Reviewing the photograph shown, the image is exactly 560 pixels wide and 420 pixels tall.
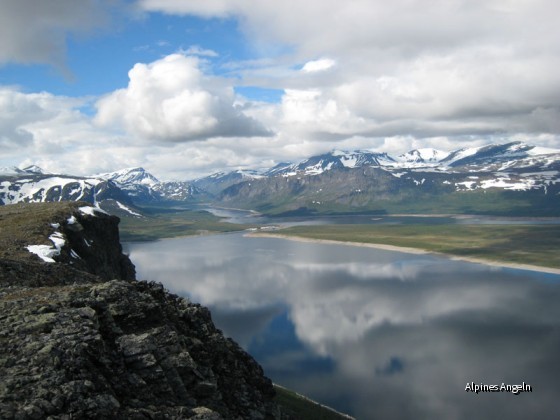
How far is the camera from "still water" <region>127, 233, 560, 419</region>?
2335 inches

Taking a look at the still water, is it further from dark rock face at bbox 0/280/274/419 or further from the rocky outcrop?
dark rock face at bbox 0/280/274/419

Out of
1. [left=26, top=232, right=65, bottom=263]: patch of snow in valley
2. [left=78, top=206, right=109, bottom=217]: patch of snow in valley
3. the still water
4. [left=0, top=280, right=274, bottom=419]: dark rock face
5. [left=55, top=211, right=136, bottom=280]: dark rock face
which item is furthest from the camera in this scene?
[left=78, top=206, right=109, bottom=217]: patch of snow in valley

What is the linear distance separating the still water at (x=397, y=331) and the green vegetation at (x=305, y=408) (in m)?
5.24

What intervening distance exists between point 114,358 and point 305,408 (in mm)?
35983

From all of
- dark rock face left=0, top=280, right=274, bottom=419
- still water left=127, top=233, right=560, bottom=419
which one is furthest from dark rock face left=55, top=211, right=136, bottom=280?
dark rock face left=0, top=280, right=274, bottom=419

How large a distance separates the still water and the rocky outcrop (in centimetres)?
3615

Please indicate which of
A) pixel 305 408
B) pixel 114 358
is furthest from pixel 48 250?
pixel 305 408

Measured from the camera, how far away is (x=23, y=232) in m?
53.1

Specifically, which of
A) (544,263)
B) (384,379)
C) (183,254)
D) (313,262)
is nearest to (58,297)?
(384,379)

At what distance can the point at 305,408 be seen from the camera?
165ft

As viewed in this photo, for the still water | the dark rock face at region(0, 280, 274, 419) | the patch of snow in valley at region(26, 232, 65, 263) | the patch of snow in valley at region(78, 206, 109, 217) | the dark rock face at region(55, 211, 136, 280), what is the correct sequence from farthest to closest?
the patch of snow in valley at region(78, 206, 109, 217) < the still water < the dark rock face at region(55, 211, 136, 280) < the patch of snow in valley at region(26, 232, 65, 263) < the dark rock face at region(0, 280, 274, 419)

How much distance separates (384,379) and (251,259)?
114 m

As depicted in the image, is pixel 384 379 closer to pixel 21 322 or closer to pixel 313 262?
pixel 21 322

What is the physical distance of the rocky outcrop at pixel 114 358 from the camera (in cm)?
1645
